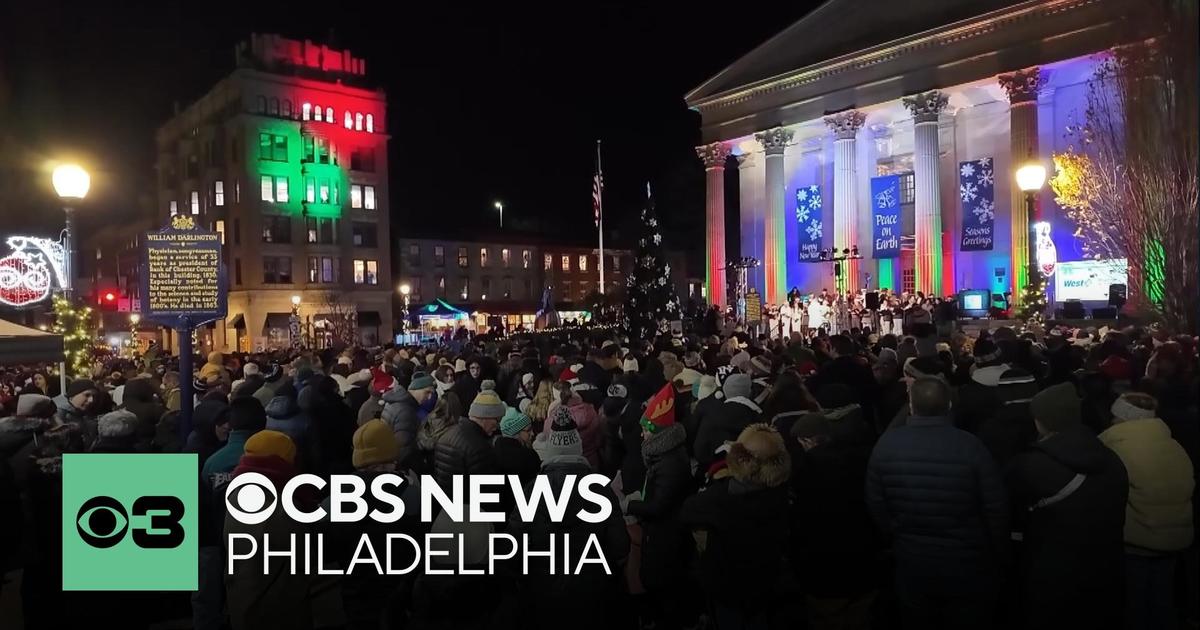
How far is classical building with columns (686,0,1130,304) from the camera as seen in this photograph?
33.9m

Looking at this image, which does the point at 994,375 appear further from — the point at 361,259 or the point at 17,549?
the point at 361,259

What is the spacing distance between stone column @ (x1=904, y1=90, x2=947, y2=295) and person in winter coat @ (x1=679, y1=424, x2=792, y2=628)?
112 ft

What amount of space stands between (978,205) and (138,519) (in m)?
37.3

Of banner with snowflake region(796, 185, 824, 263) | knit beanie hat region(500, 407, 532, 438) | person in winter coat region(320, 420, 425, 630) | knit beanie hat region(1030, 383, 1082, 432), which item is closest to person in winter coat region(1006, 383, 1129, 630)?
knit beanie hat region(1030, 383, 1082, 432)

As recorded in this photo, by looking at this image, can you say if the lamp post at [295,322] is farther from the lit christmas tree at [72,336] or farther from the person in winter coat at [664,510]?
the person in winter coat at [664,510]

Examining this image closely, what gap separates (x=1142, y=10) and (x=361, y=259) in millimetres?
50872

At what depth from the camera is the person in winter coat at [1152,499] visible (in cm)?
529

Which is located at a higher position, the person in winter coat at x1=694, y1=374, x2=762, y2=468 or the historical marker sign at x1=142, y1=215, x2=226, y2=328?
the historical marker sign at x1=142, y1=215, x2=226, y2=328

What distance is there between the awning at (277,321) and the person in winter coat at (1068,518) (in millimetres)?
57512

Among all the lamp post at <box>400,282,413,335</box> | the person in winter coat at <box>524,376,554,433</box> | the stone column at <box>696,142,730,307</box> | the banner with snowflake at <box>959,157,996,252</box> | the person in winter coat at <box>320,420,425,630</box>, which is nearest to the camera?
the person in winter coat at <box>320,420,425,630</box>

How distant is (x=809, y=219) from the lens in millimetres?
44000

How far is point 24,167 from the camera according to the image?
37.0m

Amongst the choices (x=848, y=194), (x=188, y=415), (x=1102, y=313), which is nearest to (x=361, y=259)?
(x=848, y=194)

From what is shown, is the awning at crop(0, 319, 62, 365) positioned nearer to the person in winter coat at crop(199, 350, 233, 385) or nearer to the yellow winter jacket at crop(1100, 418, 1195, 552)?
the person in winter coat at crop(199, 350, 233, 385)
